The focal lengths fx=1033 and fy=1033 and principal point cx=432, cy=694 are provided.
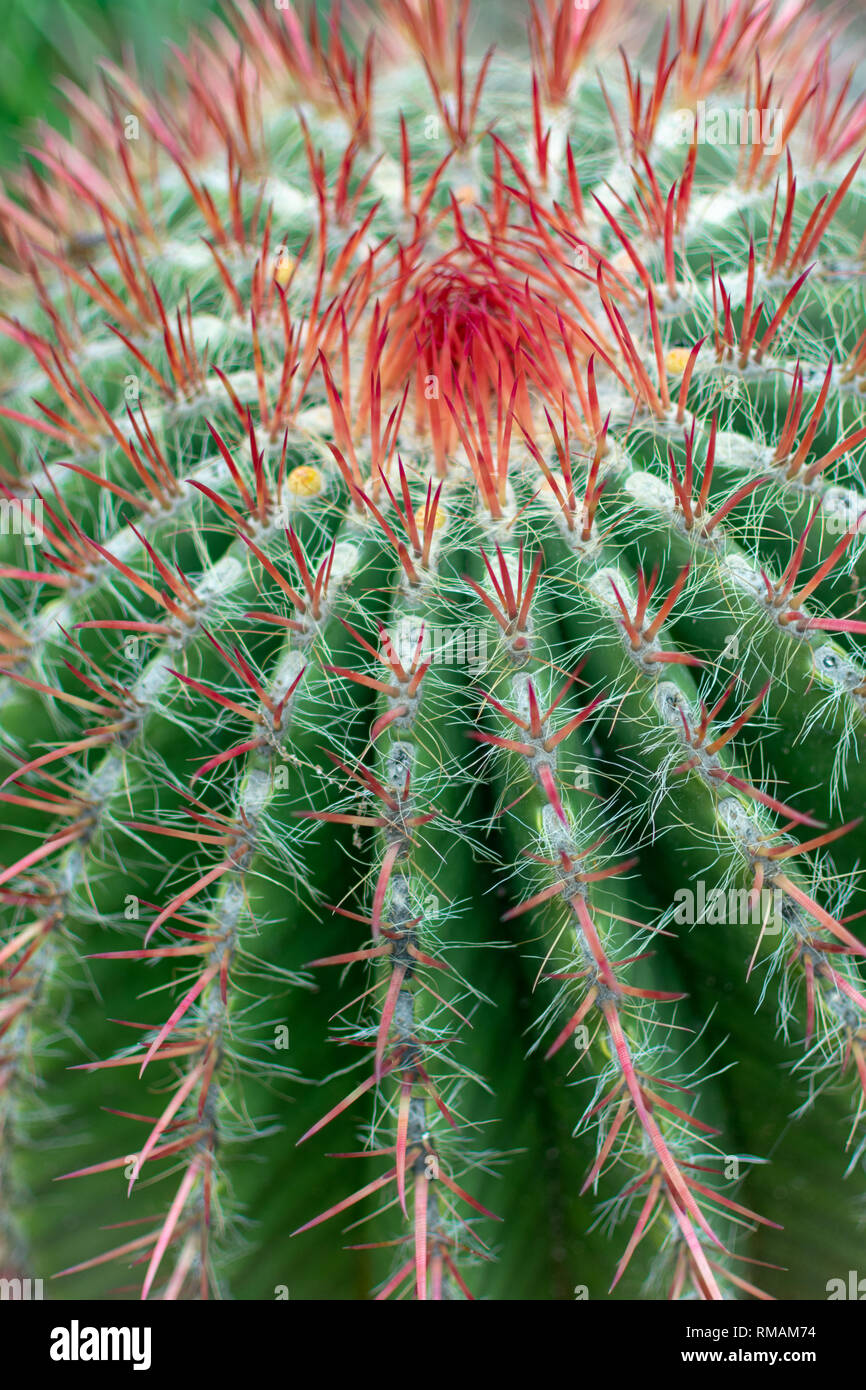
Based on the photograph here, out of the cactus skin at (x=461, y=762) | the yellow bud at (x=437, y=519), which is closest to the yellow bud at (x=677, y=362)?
the cactus skin at (x=461, y=762)

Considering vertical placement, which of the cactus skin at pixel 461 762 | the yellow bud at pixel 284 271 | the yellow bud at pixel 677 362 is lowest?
the cactus skin at pixel 461 762

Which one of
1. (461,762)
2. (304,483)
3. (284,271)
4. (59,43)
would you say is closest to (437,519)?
(304,483)

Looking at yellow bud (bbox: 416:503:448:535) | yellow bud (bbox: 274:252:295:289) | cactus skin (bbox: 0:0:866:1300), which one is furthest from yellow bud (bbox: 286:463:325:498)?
yellow bud (bbox: 274:252:295:289)

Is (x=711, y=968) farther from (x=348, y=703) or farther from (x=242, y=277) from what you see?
(x=242, y=277)

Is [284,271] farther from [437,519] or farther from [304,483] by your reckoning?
[437,519]

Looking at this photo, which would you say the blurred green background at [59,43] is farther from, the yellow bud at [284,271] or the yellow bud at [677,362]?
the yellow bud at [677,362]
